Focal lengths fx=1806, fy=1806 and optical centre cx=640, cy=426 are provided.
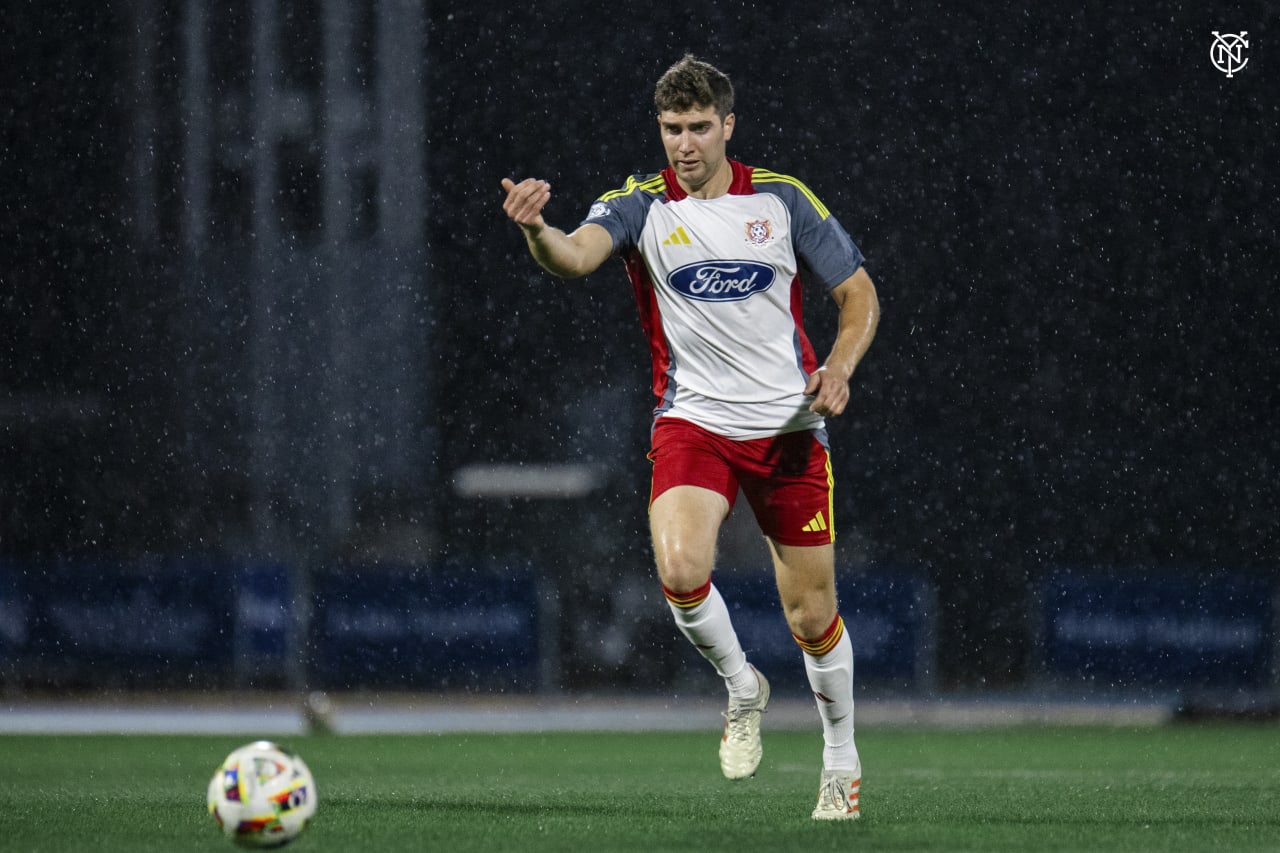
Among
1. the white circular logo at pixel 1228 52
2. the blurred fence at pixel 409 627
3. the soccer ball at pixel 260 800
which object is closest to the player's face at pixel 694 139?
the soccer ball at pixel 260 800

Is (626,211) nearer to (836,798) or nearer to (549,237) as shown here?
(549,237)

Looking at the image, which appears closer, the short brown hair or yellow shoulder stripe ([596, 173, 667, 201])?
the short brown hair

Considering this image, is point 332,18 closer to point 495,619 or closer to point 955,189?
point 955,189

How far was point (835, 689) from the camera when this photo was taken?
Answer: 204 inches

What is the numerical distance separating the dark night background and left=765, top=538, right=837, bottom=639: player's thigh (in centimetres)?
862

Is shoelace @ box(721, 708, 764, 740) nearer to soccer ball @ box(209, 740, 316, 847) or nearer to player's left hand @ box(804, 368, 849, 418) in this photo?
player's left hand @ box(804, 368, 849, 418)

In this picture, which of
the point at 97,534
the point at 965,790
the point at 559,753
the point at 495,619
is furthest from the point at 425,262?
the point at 965,790

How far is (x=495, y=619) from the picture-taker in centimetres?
1143

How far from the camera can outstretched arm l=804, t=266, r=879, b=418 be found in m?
4.70

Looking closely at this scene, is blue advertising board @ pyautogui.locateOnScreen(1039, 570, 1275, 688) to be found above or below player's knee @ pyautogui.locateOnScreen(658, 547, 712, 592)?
below

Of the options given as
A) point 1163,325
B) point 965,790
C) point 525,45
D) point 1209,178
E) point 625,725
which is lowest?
point 625,725

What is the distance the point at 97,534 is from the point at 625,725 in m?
7.77

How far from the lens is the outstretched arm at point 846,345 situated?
4.70 meters

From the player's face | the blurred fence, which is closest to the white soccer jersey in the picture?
the player's face
